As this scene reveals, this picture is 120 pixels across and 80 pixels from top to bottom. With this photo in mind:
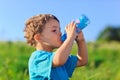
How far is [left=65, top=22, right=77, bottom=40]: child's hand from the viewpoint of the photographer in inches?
156

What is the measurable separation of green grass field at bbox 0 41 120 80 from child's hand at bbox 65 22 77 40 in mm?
1256

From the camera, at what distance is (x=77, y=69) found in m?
5.84

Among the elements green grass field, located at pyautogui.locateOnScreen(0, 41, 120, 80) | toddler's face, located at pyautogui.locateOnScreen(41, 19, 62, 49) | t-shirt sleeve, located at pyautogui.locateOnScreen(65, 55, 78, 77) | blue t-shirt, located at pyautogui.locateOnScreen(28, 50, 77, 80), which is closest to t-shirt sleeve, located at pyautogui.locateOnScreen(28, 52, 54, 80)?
blue t-shirt, located at pyautogui.locateOnScreen(28, 50, 77, 80)

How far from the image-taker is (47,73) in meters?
4.01

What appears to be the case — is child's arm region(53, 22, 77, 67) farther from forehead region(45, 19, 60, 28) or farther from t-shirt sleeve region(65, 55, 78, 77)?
t-shirt sleeve region(65, 55, 78, 77)

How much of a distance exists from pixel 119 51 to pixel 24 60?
695 cm

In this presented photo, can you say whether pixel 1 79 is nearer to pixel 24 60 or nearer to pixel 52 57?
pixel 52 57

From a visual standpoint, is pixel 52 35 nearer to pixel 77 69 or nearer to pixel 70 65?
pixel 70 65

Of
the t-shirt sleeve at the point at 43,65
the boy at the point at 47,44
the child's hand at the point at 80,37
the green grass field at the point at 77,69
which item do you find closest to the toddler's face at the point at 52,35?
the boy at the point at 47,44

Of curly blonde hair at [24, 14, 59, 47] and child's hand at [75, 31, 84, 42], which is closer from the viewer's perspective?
curly blonde hair at [24, 14, 59, 47]

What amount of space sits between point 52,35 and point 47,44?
0.08m

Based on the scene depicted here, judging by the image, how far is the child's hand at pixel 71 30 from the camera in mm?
3968

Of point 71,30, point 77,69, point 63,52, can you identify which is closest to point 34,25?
point 71,30

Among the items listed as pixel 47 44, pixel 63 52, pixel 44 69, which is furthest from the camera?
pixel 47 44
